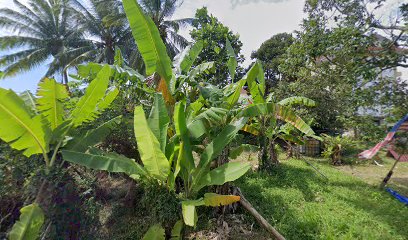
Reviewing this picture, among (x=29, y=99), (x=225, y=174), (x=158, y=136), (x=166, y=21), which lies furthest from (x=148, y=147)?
(x=166, y=21)

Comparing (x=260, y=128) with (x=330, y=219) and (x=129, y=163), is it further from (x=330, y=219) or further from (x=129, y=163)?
(x=129, y=163)

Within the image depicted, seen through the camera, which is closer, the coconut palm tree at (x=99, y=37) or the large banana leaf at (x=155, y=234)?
the large banana leaf at (x=155, y=234)

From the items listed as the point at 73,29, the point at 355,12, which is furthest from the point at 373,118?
the point at 73,29

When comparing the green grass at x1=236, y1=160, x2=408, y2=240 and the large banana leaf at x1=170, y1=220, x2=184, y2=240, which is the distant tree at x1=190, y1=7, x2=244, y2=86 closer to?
the green grass at x1=236, y1=160, x2=408, y2=240

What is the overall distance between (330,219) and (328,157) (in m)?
6.66

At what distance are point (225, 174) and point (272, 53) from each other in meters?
18.2

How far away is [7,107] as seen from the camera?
2695 mm

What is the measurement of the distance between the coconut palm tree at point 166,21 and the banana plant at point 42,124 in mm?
13371

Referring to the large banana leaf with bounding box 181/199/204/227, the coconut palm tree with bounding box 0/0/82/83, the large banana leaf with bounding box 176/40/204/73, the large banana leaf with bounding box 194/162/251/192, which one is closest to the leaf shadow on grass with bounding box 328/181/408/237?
the large banana leaf with bounding box 194/162/251/192

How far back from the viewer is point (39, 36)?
814 inches

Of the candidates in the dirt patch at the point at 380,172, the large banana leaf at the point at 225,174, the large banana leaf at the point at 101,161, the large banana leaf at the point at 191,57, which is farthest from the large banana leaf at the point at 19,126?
the dirt patch at the point at 380,172

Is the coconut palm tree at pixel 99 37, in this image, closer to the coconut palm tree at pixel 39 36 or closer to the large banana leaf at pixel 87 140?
the coconut palm tree at pixel 39 36

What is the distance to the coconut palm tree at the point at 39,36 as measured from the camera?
19359mm

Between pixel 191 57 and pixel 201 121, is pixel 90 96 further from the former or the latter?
pixel 191 57
